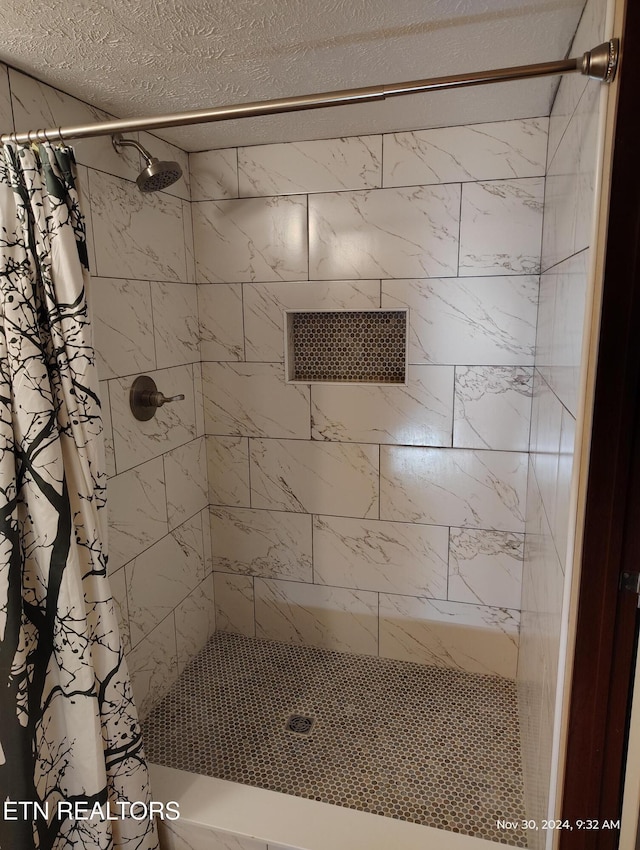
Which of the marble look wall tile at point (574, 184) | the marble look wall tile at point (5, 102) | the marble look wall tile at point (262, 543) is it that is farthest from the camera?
the marble look wall tile at point (262, 543)

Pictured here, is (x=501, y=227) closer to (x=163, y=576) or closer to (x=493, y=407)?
(x=493, y=407)

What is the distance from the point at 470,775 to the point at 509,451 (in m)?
1.07

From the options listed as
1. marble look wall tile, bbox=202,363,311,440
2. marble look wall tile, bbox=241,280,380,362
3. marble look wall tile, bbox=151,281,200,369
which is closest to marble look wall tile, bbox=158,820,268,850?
marble look wall tile, bbox=202,363,311,440

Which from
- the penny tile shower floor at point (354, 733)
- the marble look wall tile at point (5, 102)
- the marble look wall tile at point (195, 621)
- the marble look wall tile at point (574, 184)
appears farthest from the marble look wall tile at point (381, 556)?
the marble look wall tile at point (5, 102)

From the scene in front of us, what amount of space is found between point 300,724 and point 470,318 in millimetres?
1572

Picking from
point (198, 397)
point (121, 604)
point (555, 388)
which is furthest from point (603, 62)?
point (121, 604)

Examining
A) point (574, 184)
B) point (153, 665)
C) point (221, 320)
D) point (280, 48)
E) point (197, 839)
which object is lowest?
point (197, 839)

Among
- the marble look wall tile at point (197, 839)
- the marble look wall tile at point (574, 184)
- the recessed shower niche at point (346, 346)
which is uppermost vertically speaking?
the marble look wall tile at point (574, 184)

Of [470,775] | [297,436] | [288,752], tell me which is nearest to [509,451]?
[297,436]

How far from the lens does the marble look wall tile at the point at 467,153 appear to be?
6.01ft

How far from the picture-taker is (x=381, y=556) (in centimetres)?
222

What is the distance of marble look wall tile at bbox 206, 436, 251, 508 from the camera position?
232 centimetres

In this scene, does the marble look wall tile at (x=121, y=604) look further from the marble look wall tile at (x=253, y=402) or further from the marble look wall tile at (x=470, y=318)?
the marble look wall tile at (x=470, y=318)

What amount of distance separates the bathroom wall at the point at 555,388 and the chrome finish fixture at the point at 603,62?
0.05 meters
